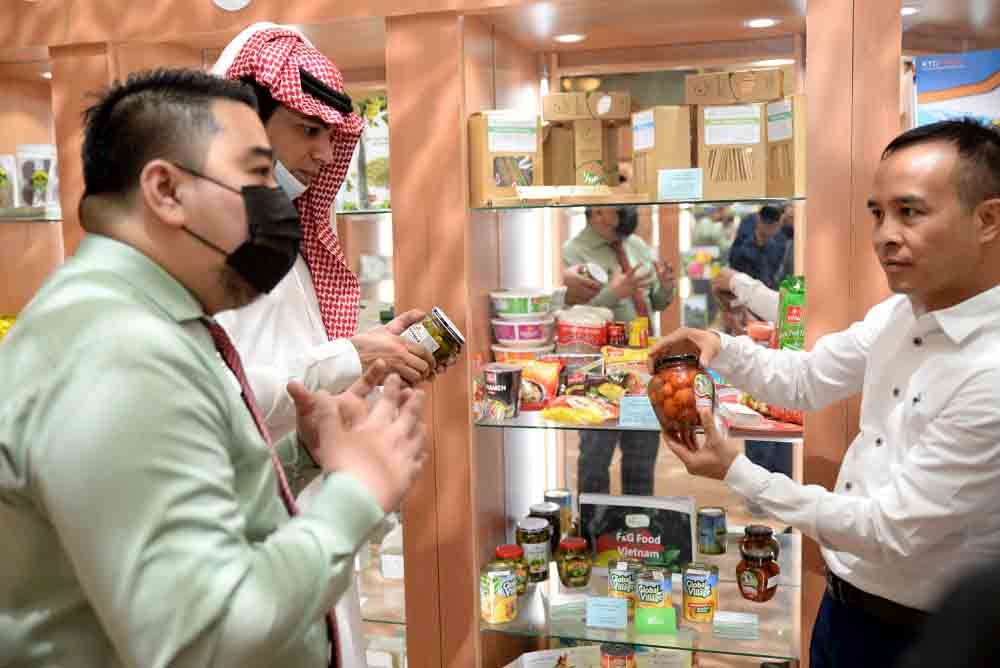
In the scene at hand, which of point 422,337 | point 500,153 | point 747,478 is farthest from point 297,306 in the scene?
point 747,478

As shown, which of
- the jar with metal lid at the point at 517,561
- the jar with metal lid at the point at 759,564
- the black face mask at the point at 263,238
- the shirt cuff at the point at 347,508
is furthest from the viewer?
the jar with metal lid at the point at 517,561

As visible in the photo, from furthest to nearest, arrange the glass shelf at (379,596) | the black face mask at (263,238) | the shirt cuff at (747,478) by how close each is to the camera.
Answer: the glass shelf at (379,596) → the shirt cuff at (747,478) → the black face mask at (263,238)

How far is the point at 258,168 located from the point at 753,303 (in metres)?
1.86

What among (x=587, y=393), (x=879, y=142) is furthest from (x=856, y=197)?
(x=587, y=393)

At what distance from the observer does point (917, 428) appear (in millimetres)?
1906

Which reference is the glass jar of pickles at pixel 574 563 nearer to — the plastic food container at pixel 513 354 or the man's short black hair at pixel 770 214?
the plastic food container at pixel 513 354

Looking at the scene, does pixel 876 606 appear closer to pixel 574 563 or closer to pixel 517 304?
pixel 574 563

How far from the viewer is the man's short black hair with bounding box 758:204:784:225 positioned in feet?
8.91

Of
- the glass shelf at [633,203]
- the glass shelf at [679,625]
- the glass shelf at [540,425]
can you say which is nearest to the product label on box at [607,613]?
the glass shelf at [679,625]

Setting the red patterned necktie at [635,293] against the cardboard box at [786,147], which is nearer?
the cardboard box at [786,147]

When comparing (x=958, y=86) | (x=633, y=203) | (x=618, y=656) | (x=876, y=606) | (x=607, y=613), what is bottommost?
(x=618, y=656)

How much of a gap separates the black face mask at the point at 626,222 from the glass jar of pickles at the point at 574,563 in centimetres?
91

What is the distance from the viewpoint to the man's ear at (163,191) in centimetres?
119

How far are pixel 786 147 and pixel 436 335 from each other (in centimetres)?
100
